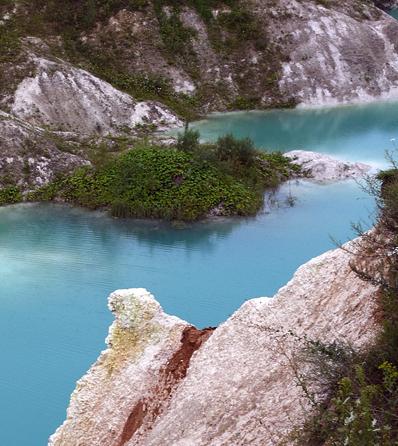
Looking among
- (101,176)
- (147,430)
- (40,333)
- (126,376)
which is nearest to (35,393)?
(40,333)

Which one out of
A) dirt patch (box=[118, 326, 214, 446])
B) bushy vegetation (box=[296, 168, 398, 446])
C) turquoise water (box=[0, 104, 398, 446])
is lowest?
turquoise water (box=[0, 104, 398, 446])

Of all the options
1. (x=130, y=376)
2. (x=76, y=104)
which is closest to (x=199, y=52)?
(x=76, y=104)

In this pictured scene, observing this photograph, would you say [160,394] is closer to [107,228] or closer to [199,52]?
[107,228]

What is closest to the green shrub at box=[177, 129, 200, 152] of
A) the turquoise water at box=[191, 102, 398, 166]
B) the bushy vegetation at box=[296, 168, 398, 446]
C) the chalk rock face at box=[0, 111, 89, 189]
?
the chalk rock face at box=[0, 111, 89, 189]

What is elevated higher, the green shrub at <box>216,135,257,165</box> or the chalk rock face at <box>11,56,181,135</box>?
the chalk rock face at <box>11,56,181,135</box>

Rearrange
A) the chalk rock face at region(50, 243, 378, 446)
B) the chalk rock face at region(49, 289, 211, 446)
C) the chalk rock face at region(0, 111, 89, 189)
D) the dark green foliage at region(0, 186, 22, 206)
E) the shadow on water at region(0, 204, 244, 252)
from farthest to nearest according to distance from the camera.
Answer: the chalk rock face at region(0, 111, 89, 189) → the dark green foliage at region(0, 186, 22, 206) → the shadow on water at region(0, 204, 244, 252) → the chalk rock face at region(49, 289, 211, 446) → the chalk rock face at region(50, 243, 378, 446)

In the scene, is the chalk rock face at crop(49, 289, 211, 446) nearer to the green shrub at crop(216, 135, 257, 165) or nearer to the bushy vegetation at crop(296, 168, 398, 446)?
the bushy vegetation at crop(296, 168, 398, 446)

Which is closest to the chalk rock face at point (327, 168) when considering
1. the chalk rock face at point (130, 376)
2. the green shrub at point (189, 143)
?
the green shrub at point (189, 143)
